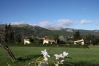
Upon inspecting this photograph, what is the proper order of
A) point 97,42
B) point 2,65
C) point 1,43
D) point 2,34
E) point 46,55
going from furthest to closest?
1. point 97,42
2. point 2,34
3. point 1,43
4. point 2,65
5. point 46,55

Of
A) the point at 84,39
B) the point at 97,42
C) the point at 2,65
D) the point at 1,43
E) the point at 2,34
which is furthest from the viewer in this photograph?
the point at 84,39

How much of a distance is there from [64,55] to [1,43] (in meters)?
21.9

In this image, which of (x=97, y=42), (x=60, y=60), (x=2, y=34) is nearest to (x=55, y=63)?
(x=60, y=60)

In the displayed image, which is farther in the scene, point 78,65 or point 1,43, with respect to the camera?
point 1,43

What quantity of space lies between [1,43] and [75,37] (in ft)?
378

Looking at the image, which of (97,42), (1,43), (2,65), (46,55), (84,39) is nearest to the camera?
(46,55)

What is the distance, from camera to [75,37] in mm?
137750

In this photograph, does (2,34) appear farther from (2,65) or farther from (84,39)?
(84,39)

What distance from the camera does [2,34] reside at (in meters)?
25.4

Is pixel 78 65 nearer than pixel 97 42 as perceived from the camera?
Yes

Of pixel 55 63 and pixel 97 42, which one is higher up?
pixel 55 63

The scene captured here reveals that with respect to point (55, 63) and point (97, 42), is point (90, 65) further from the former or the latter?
point (97, 42)

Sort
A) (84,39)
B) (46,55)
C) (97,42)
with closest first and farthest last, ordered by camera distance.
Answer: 1. (46,55)
2. (97,42)
3. (84,39)

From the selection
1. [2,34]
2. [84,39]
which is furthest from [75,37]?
[2,34]
